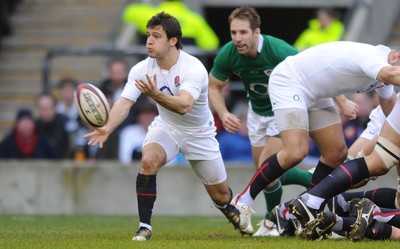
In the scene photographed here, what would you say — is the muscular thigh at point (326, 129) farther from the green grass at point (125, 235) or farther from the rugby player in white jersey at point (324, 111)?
the green grass at point (125, 235)

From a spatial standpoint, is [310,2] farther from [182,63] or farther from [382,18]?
[182,63]

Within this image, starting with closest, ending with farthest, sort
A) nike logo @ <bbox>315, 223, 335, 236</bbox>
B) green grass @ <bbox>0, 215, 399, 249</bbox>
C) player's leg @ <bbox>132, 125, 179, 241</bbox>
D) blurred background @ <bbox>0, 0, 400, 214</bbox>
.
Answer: green grass @ <bbox>0, 215, 399, 249</bbox> → nike logo @ <bbox>315, 223, 335, 236</bbox> → player's leg @ <bbox>132, 125, 179, 241</bbox> → blurred background @ <bbox>0, 0, 400, 214</bbox>

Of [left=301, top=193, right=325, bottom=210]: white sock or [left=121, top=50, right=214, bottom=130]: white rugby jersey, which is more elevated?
[left=121, top=50, right=214, bottom=130]: white rugby jersey

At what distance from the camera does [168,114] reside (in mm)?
11133

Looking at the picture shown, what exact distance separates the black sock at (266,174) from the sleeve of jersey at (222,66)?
1164 mm

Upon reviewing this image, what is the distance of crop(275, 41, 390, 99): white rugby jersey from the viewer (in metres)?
10.6

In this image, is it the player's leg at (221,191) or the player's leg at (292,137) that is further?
the player's leg at (221,191)

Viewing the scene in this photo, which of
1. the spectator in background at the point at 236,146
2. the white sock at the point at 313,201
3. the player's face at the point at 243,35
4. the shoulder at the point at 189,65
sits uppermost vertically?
the player's face at the point at 243,35

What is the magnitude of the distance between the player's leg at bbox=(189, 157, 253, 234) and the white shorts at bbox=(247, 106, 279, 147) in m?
0.88

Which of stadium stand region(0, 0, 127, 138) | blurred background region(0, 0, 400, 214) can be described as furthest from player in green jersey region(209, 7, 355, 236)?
stadium stand region(0, 0, 127, 138)

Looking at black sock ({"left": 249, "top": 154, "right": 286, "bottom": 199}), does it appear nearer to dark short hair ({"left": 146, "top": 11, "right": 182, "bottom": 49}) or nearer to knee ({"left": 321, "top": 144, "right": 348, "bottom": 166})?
knee ({"left": 321, "top": 144, "right": 348, "bottom": 166})

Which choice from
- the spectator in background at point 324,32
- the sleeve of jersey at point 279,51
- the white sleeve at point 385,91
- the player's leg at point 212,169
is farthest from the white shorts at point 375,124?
the spectator in background at point 324,32

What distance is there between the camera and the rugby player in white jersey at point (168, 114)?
34.8 ft

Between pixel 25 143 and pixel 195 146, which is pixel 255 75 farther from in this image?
pixel 25 143
